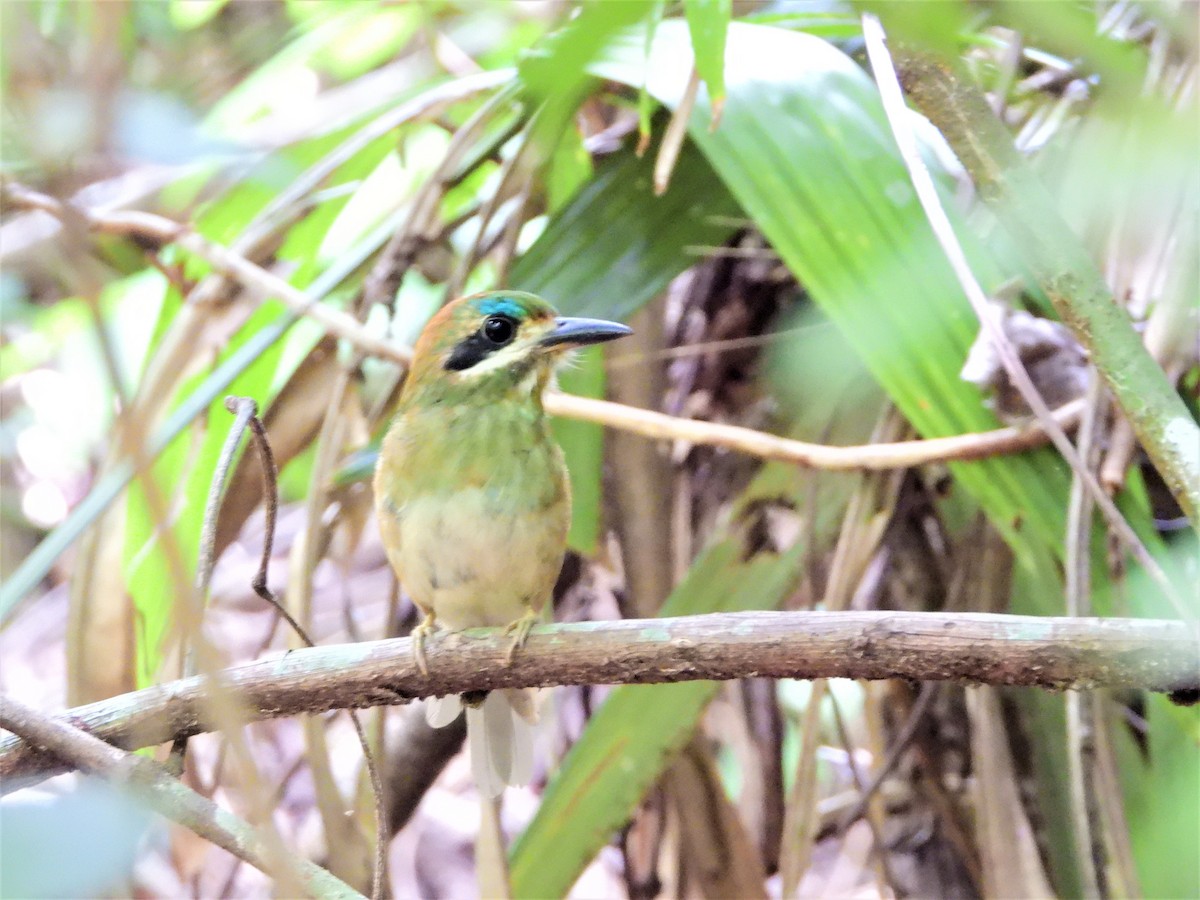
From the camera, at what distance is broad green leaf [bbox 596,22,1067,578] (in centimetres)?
194

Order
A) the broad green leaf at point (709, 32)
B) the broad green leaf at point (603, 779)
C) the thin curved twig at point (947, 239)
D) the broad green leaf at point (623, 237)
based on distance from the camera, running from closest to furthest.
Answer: the broad green leaf at point (709, 32) < the thin curved twig at point (947, 239) < the broad green leaf at point (603, 779) < the broad green leaf at point (623, 237)

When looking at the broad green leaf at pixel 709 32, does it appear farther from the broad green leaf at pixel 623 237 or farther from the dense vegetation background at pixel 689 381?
the broad green leaf at pixel 623 237

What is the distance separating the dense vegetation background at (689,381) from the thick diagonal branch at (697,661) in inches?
6.0

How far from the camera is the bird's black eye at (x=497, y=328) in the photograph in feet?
7.13

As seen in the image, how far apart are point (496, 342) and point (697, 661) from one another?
1056mm

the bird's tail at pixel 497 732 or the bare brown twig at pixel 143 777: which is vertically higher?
the bird's tail at pixel 497 732

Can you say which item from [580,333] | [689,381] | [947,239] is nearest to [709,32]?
[947,239]

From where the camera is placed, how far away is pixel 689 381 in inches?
115

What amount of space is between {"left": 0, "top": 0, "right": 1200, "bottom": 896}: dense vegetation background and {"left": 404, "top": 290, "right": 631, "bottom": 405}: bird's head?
237mm

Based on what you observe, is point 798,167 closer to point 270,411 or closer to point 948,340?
point 948,340

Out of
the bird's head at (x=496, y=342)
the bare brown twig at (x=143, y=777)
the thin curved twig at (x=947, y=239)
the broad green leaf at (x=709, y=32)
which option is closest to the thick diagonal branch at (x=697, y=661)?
the bare brown twig at (x=143, y=777)

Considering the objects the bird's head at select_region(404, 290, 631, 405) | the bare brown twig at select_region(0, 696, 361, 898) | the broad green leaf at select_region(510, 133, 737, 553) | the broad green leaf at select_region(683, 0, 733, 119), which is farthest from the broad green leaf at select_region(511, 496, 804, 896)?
the broad green leaf at select_region(683, 0, 733, 119)

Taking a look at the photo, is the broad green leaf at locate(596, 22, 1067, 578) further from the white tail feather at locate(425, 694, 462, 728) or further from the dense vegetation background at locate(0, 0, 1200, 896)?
the white tail feather at locate(425, 694, 462, 728)

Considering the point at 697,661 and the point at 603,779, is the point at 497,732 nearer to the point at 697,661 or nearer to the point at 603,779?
the point at 603,779
